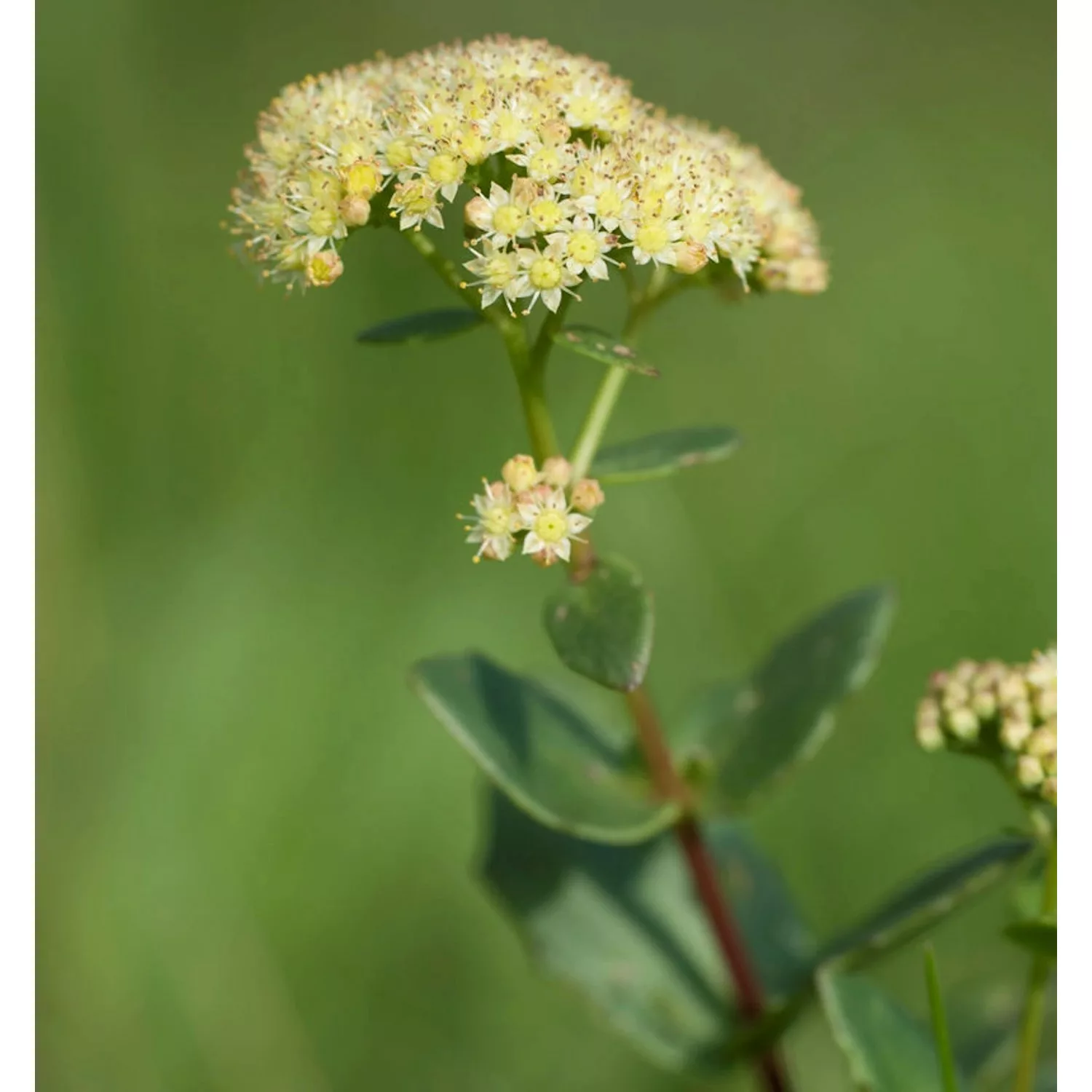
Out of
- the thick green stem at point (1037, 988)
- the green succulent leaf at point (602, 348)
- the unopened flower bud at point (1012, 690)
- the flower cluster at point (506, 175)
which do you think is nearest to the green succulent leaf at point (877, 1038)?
the thick green stem at point (1037, 988)

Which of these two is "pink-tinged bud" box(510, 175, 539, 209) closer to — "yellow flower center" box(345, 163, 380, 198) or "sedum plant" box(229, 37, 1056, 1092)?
"sedum plant" box(229, 37, 1056, 1092)

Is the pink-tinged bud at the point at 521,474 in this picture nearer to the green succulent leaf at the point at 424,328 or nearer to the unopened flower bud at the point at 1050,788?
the green succulent leaf at the point at 424,328

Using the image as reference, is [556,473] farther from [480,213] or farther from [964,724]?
[964,724]

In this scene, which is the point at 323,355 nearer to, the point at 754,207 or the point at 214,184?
the point at 214,184

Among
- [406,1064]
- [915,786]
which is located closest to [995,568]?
[915,786]

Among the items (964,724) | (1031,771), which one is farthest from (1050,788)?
(964,724)

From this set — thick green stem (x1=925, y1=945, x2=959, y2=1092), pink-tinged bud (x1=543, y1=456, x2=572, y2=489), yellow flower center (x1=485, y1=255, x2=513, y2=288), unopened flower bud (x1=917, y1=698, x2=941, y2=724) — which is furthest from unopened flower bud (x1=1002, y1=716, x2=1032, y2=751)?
yellow flower center (x1=485, y1=255, x2=513, y2=288)
